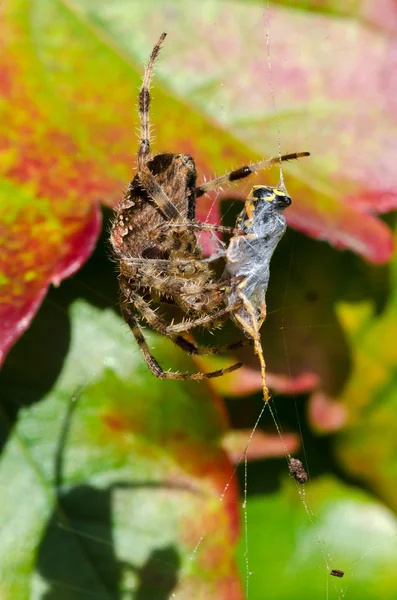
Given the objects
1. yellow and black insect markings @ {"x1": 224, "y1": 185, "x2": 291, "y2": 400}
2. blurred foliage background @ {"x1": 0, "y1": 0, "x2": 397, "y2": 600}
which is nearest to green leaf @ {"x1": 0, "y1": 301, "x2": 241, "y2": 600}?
blurred foliage background @ {"x1": 0, "y1": 0, "x2": 397, "y2": 600}

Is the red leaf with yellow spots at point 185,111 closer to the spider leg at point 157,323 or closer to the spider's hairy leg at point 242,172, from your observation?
the spider's hairy leg at point 242,172

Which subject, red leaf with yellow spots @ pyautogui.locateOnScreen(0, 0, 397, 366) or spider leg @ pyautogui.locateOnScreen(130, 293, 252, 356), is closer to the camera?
red leaf with yellow spots @ pyautogui.locateOnScreen(0, 0, 397, 366)

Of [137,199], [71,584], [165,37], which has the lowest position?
[71,584]

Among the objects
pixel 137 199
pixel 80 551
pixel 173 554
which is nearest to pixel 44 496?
pixel 80 551

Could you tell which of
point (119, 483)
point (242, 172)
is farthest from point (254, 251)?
point (119, 483)

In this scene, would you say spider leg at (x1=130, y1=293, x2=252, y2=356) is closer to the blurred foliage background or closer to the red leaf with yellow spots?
the blurred foliage background

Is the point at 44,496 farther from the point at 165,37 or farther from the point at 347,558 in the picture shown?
the point at 165,37

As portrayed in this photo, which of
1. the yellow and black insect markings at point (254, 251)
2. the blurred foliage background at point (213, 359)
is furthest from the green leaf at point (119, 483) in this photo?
the yellow and black insect markings at point (254, 251)
